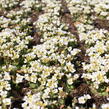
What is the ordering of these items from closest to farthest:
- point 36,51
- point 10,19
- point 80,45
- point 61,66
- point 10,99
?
point 10,99 → point 61,66 → point 36,51 → point 80,45 → point 10,19

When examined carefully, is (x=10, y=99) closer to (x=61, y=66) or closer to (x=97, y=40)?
(x=61, y=66)

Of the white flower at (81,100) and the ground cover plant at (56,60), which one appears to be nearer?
the white flower at (81,100)

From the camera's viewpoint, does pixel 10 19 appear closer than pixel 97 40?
No

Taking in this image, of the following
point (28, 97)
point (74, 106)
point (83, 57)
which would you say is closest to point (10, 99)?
point (28, 97)

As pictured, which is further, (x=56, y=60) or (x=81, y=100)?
(x=56, y=60)

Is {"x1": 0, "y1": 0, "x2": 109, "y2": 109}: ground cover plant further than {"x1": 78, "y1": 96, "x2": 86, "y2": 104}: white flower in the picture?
Yes

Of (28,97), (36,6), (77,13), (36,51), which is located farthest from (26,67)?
(36,6)

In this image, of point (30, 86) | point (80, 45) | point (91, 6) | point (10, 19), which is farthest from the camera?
point (91, 6)
